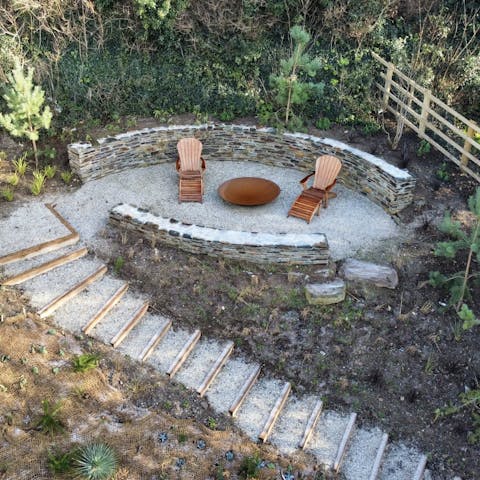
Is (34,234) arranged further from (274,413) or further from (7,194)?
(274,413)

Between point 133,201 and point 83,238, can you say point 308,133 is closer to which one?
point 133,201

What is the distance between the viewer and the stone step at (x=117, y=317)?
7.99 meters

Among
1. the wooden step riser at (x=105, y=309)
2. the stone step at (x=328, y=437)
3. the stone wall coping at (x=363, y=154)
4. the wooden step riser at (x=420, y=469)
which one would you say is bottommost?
the wooden step riser at (x=420, y=469)

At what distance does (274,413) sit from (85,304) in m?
3.13

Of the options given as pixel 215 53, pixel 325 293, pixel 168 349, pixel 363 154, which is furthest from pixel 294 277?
pixel 215 53

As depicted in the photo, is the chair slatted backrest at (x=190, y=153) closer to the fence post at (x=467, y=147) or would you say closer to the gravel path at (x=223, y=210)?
the gravel path at (x=223, y=210)

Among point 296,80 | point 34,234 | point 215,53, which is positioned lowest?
point 34,234

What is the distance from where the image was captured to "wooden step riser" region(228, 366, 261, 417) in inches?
293

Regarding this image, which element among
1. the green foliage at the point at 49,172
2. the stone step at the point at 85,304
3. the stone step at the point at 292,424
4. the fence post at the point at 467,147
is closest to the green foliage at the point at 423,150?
the fence post at the point at 467,147

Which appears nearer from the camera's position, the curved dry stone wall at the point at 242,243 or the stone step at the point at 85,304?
the stone step at the point at 85,304

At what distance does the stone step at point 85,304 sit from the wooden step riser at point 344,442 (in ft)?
12.5

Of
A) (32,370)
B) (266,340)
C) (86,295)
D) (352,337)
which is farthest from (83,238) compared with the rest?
(352,337)

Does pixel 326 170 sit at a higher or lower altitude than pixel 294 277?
higher

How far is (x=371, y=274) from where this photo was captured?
29.3 ft
